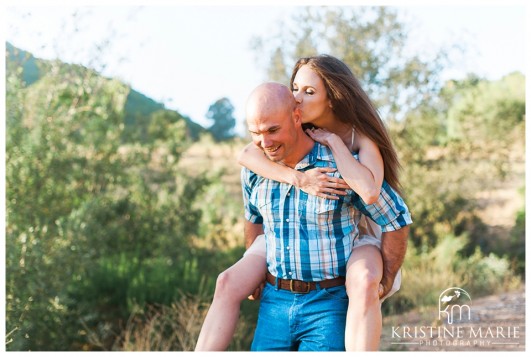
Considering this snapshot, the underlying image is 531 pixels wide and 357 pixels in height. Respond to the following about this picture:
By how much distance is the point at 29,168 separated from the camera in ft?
20.1

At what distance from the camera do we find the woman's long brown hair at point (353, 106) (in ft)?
9.38

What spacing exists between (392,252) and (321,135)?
0.55 metres

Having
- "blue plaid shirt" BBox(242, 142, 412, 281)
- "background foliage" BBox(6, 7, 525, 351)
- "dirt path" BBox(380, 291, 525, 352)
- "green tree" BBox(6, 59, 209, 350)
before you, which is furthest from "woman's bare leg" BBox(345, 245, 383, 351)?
"green tree" BBox(6, 59, 209, 350)

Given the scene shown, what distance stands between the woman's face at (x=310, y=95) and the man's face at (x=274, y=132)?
6.4 inches

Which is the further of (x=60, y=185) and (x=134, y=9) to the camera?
(x=134, y=9)

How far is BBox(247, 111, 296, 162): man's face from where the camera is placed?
263 cm

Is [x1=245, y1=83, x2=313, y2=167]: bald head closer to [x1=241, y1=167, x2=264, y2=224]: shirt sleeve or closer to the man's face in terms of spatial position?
the man's face

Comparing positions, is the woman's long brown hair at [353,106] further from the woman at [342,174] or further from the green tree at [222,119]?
the green tree at [222,119]

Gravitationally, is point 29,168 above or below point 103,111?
below

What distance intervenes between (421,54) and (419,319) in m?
4.17

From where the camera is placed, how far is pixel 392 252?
2.76 meters

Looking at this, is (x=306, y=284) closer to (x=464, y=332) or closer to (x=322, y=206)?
(x=322, y=206)

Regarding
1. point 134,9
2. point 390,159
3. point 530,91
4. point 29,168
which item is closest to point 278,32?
point 134,9

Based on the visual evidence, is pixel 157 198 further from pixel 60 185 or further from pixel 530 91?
pixel 530 91
